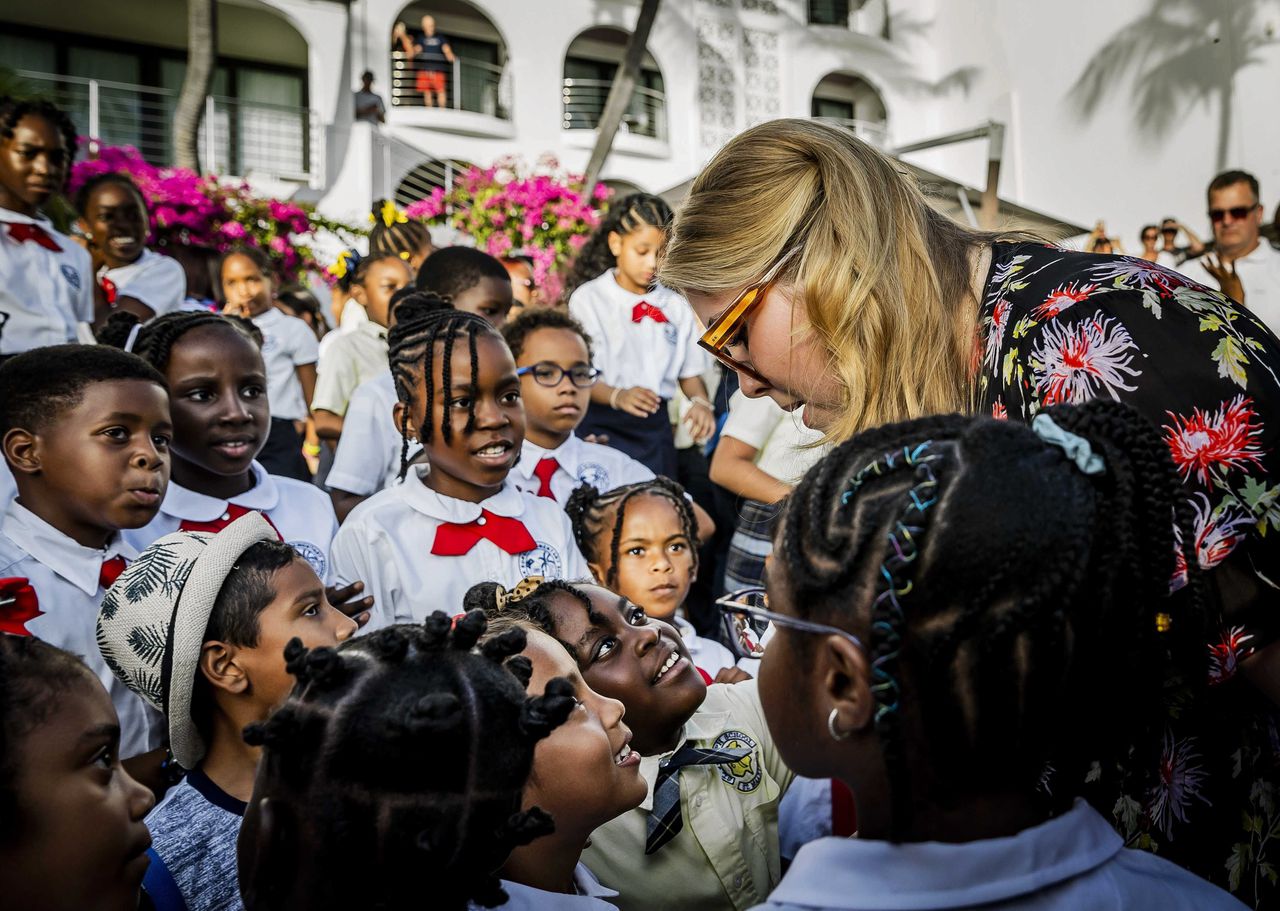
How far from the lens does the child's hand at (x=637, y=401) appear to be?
4.97m

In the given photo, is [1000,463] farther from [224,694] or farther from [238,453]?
[238,453]

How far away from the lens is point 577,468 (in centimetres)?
432

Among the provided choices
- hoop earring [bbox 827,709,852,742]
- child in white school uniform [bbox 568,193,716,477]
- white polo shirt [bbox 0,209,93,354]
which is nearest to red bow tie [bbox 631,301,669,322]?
child in white school uniform [bbox 568,193,716,477]

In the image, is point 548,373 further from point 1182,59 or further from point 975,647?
point 1182,59

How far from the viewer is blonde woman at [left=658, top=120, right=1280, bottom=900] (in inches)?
64.8

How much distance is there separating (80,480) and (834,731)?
2.25 meters

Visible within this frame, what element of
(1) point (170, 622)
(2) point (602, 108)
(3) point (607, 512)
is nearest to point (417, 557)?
(3) point (607, 512)

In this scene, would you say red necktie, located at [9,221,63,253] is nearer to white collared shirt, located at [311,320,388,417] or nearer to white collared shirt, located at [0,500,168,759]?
white collared shirt, located at [311,320,388,417]

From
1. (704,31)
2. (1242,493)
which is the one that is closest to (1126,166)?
(704,31)

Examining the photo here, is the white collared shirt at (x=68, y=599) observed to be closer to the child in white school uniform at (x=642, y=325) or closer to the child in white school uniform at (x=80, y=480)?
the child in white school uniform at (x=80, y=480)

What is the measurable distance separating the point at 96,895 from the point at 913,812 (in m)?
1.20

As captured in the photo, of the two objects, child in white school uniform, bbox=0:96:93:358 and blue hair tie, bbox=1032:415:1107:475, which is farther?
child in white school uniform, bbox=0:96:93:358

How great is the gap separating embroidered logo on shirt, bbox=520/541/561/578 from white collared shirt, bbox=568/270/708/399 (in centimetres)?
207

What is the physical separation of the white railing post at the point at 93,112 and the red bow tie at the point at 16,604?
14.6m
